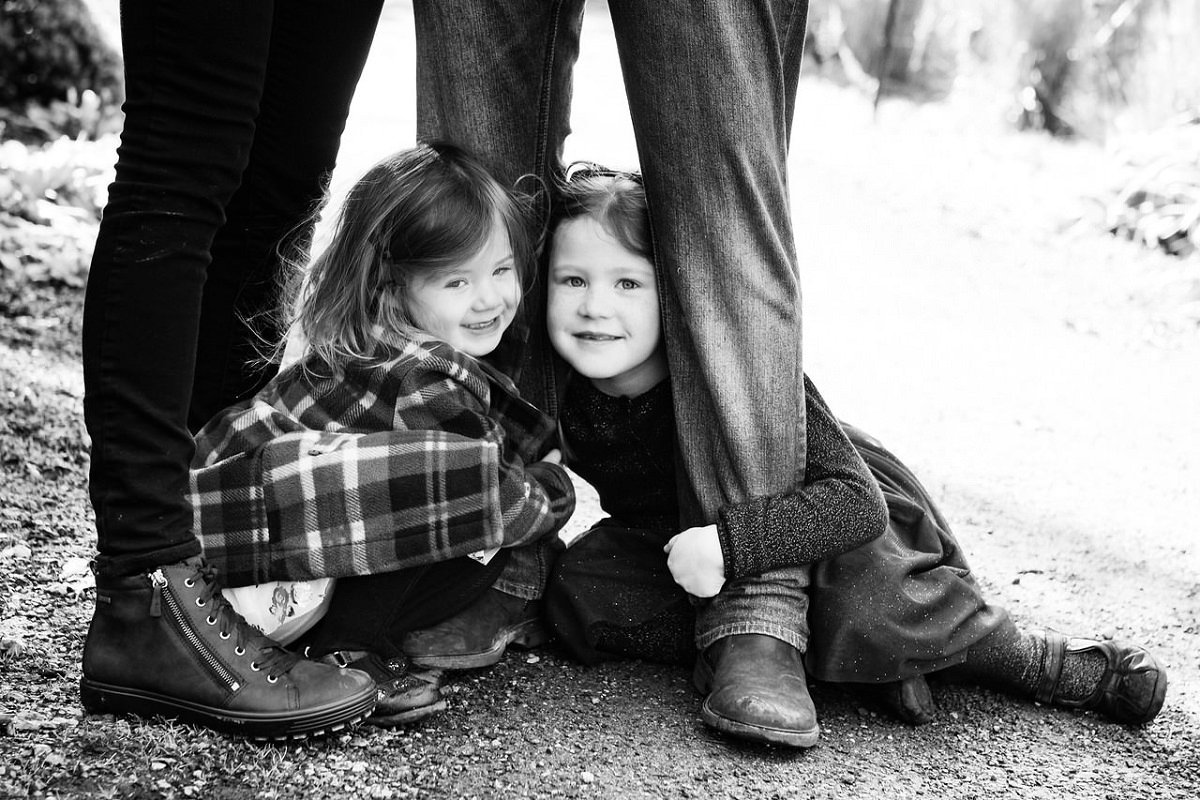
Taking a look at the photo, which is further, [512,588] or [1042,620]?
[1042,620]

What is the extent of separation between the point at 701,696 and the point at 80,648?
1.02 meters

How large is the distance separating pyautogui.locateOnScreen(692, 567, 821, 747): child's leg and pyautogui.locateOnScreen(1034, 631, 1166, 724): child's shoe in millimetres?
464

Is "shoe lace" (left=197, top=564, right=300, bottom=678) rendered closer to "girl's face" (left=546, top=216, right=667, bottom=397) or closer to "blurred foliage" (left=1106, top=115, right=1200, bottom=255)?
"girl's face" (left=546, top=216, right=667, bottom=397)

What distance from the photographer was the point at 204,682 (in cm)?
169

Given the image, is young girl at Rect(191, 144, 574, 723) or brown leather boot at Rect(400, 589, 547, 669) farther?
brown leather boot at Rect(400, 589, 547, 669)

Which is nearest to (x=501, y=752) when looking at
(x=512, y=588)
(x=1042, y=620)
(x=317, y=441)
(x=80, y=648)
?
(x=512, y=588)

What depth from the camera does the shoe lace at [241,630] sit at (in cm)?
172

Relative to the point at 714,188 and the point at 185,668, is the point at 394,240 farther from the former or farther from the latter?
the point at 185,668

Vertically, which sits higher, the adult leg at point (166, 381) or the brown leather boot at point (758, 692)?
the adult leg at point (166, 381)

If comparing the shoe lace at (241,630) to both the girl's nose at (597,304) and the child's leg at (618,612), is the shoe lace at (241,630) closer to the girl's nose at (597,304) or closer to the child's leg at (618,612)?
the child's leg at (618,612)

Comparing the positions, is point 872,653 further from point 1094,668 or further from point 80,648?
point 80,648

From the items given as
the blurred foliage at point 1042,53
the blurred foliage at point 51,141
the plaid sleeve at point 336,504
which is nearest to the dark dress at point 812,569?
the plaid sleeve at point 336,504

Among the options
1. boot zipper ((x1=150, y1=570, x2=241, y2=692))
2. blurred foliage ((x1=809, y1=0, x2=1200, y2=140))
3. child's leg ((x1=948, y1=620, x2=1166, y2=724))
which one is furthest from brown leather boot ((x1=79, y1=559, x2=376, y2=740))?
blurred foliage ((x1=809, y1=0, x2=1200, y2=140))

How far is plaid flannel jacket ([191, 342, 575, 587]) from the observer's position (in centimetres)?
186
